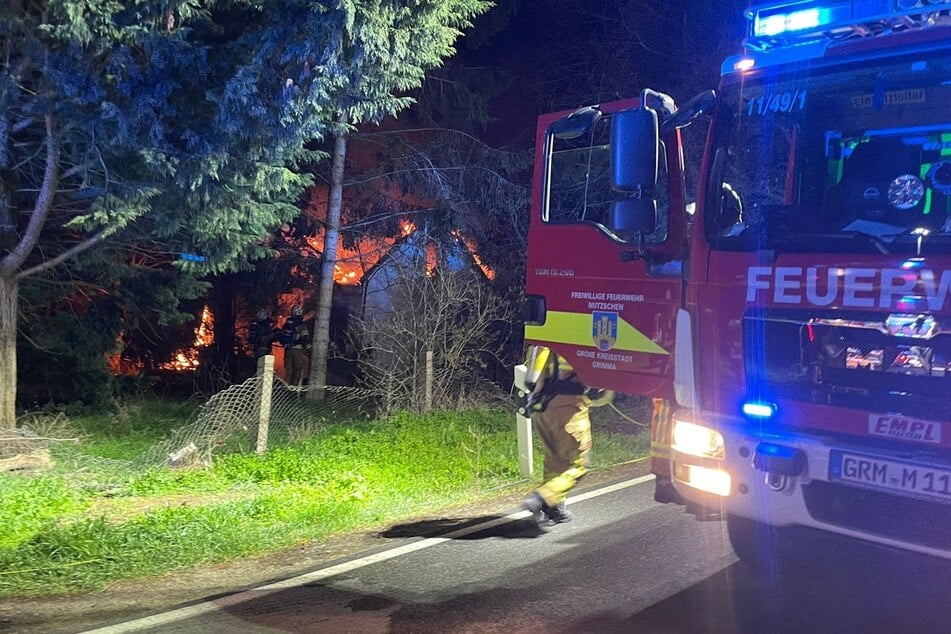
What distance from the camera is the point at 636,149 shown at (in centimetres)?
452

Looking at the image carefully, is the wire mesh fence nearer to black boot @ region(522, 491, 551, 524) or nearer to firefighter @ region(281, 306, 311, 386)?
black boot @ region(522, 491, 551, 524)

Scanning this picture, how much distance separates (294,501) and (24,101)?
194 inches

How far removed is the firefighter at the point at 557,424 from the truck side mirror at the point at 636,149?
74.5 inches

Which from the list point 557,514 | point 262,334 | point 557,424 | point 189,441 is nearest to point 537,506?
point 557,514

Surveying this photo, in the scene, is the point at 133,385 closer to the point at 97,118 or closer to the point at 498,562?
the point at 97,118

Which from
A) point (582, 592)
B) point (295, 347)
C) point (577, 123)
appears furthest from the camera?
point (295, 347)

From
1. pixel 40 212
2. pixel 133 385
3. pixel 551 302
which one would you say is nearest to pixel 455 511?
pixel 551 302

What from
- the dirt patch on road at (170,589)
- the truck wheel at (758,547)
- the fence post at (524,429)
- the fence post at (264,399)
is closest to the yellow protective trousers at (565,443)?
the fence post at (524,429)

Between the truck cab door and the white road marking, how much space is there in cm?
Answer: 151

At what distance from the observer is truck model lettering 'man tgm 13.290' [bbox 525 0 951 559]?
3838 millimetres

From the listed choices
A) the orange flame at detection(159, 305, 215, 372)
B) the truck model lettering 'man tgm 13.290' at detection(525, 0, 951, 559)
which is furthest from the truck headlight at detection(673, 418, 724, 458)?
the orange flame at detection(159, 305, 215, 372)

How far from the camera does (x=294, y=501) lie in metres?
7.11

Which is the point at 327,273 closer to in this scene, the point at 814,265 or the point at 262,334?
the point at 262,334

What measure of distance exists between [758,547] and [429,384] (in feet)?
23.1
